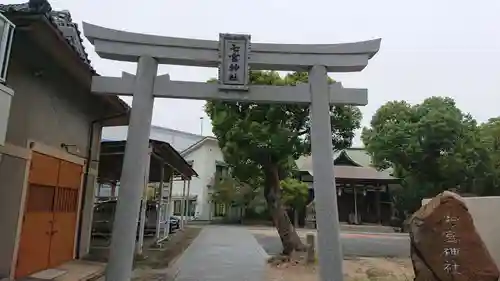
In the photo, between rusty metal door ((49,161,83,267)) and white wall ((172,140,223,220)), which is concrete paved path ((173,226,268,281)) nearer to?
rusty metal door ((49,161,83,267))

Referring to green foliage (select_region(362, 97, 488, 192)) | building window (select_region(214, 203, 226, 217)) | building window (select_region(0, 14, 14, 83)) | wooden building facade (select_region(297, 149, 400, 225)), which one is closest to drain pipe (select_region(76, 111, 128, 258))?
building window (select_region(0, 14, 14, 83))

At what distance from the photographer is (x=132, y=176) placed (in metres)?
6.75

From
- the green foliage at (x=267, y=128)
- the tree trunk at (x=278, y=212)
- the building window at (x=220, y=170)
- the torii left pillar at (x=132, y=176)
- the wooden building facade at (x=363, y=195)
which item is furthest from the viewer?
the building window at (x=220, y=170)

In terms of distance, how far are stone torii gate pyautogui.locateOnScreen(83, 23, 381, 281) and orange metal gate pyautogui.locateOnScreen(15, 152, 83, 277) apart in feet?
8.78

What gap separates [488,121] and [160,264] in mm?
29990

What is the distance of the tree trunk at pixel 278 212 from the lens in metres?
13.6

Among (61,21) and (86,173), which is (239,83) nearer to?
(86,173)

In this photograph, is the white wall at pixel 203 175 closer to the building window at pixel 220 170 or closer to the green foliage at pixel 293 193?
the building window at pixel 220 170

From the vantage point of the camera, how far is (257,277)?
1017 cm

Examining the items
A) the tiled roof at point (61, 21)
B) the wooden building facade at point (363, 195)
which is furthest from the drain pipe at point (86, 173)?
the wooden building facade at point (363, 195)

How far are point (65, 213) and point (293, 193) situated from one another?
21.8m

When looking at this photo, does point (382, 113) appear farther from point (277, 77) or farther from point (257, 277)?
point (257, 277)

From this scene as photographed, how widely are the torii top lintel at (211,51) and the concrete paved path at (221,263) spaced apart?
16.6 feet

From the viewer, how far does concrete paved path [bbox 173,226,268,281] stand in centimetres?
1005
